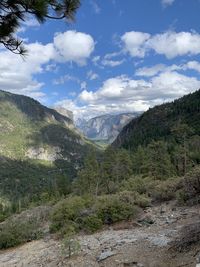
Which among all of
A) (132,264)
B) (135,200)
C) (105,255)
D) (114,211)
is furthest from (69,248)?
(135,200)

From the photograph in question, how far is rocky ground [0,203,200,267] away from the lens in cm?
1087

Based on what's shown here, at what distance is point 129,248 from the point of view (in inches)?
498

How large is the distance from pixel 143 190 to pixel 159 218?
23.4ft

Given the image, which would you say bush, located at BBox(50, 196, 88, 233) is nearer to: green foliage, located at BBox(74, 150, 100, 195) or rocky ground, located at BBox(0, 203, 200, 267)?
rocky ground, located at BBox(0, 203, 200, 267)

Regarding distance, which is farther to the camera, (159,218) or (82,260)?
(159,218)

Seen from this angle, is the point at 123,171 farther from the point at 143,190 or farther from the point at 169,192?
the point at 169,192

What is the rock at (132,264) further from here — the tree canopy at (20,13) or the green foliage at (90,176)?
the green foliage at (90,176)

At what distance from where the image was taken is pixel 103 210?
59.4ft

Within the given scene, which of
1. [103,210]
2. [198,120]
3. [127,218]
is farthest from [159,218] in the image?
[198,120]

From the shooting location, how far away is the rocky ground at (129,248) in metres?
10.9

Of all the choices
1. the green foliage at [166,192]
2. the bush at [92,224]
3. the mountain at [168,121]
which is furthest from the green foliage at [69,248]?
the mountain at [168,121]

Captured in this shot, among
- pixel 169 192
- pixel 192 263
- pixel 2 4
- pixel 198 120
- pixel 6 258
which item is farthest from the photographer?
pixel 198 120

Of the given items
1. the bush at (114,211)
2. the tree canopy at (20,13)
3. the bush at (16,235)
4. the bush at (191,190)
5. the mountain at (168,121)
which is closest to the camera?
the tree canopy at (20,13)

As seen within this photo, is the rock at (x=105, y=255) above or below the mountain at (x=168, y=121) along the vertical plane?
below
